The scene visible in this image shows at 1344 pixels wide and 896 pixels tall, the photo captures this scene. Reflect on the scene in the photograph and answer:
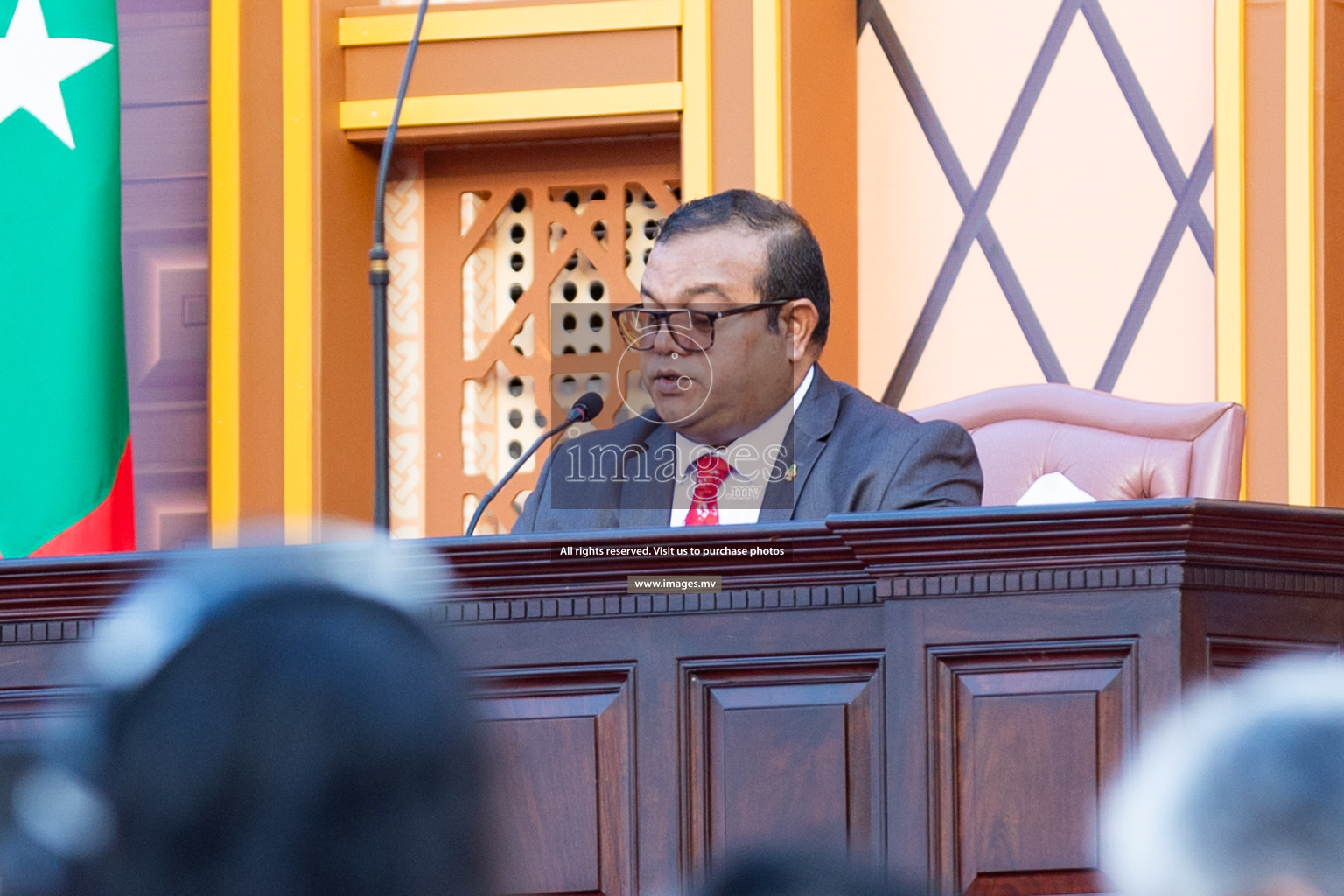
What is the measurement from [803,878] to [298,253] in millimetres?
3330

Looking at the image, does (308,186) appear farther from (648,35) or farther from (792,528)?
(792,528)

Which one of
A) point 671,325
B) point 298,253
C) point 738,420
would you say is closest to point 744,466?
point 738,420

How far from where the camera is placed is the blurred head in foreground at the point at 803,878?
0.34 metres

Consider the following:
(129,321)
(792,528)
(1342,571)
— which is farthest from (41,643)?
(129,321)

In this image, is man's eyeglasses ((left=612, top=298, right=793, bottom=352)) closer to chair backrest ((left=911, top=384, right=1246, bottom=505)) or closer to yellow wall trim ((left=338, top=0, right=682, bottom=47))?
chair backrest ((left=911, top=384, right=1246, bottom=505))

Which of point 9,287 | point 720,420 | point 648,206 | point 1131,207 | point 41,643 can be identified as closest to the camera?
point 41,643

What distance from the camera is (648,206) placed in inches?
146

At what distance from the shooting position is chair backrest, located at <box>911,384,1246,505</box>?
7.66 feet

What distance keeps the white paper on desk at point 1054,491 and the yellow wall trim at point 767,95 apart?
1.18 m

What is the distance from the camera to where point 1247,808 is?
0.35 metres

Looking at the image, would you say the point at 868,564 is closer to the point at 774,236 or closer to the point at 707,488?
the point at 707,488

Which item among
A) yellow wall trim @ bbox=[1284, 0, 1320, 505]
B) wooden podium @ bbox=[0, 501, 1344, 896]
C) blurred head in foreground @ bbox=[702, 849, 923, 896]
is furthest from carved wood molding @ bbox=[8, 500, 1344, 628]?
yellow wall trim @ bbox=[1284, 0, 1320, 505]

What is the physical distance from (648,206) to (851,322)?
0.52m

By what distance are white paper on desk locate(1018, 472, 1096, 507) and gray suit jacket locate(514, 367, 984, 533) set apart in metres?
0.16
